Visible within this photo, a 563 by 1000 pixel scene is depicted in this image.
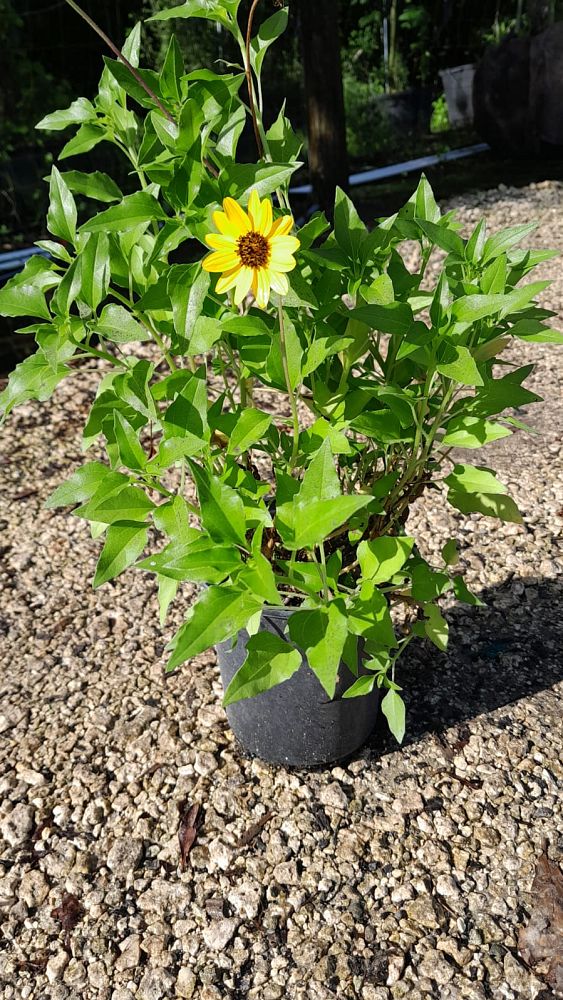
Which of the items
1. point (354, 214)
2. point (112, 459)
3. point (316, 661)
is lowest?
point (316, 661)

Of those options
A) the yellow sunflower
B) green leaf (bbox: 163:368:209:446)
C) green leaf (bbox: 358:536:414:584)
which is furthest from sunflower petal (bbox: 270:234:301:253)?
green leaf (bbox: 358:536:414:584)

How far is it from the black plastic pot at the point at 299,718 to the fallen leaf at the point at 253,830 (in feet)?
0.33

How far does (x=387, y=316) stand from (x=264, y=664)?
477mm

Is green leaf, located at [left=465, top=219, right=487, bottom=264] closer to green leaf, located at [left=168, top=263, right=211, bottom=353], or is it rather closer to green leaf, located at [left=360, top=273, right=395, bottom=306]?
green leaf, located at [left=360, top=273, right=395, bottom=306]

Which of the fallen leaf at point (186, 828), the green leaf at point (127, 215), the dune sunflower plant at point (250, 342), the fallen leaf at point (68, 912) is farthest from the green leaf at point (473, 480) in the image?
the fallen leaf at point (68, 912)

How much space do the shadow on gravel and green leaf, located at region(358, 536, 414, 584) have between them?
0.53 m

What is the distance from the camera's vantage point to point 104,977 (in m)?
1.25

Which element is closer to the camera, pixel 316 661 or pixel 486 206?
pixel 316 661

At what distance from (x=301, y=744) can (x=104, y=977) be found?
0.47m

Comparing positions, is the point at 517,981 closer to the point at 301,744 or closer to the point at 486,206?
the point at 301,744

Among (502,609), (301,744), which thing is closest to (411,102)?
(502,609)

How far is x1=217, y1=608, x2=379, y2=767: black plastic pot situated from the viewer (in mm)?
1380

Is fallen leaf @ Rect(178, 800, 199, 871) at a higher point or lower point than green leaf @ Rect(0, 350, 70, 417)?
lower

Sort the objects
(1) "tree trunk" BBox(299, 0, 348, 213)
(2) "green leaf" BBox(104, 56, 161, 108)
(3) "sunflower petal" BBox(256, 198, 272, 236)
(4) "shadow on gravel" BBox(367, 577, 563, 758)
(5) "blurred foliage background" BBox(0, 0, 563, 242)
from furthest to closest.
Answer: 1. (5) "blurred foliage background" BBox(0, 0, 563, 242)
2. (1) "tree trunk" BBox(299, 0, 348, 213)
3. (4) "shadow on gravel" BBox(367, 577, 563, 758)
4. (2) "green leaf" BBox(104, 56, 161, 108)
5. (3) "sunflower petal" BBox(256, 198, 272, 236)
